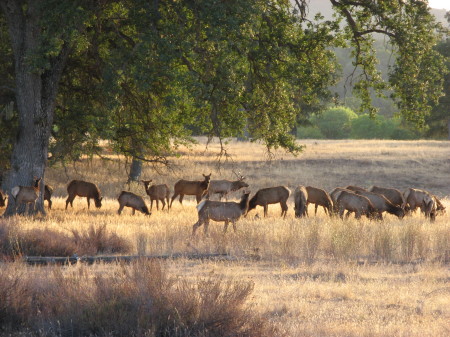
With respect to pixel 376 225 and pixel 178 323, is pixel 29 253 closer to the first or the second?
pixel 178 323

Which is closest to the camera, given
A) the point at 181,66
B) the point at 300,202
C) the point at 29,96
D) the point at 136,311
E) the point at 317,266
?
the point at 136,311

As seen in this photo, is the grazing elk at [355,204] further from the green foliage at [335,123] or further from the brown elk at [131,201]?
the green foliage at [335,123]

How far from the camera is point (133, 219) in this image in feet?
68.9

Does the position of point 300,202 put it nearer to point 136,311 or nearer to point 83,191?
point 83,191

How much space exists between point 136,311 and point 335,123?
349 ft

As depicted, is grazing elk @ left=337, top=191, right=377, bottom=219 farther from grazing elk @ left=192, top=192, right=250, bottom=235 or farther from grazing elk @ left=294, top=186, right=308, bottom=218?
grazing elk @ left=192, top=192, right=250, bottom=235

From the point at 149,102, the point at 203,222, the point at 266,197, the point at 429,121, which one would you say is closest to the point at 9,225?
the point at 203,222

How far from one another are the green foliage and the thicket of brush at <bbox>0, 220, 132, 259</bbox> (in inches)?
3876

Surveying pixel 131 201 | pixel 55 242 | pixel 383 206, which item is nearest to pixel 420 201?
pixel 383 206

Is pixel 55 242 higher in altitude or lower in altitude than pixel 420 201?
higher

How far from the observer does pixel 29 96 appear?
20.0 meters

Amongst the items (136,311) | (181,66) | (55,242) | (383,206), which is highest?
(181,66)

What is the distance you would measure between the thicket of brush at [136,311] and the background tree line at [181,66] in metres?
9.03

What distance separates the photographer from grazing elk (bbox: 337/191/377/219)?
20.9 m
